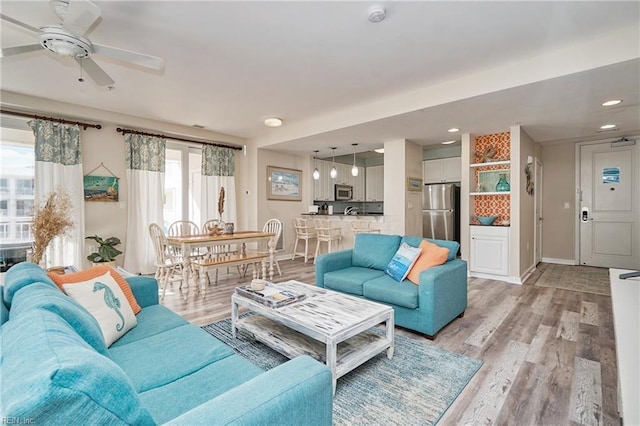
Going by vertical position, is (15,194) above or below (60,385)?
above

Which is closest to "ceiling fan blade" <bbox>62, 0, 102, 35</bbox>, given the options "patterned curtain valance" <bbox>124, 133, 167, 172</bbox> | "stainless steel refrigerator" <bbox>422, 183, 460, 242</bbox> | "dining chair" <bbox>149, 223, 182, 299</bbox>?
"dining chair" <bbox>149, 223, 182, 299</bbox>

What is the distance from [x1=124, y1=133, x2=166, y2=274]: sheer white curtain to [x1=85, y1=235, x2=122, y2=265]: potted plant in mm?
402

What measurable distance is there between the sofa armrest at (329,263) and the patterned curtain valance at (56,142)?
3.81m

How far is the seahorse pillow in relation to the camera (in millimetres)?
1620

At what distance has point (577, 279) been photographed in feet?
15.5

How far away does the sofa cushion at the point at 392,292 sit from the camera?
263 cm

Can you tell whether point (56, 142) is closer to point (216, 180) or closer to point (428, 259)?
point (216, 180)

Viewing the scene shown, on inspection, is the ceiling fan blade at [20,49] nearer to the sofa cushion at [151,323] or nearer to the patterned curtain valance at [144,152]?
the sofa cushion at [151,323]

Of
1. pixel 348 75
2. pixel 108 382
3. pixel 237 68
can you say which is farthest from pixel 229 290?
pixel 108 382

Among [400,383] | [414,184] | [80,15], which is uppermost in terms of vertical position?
[80,15]

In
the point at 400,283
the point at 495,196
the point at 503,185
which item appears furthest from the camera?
the point at 495,196

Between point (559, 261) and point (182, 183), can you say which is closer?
point (182, 183)

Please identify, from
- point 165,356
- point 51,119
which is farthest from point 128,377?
point 51,119

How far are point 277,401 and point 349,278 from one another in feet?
7.52
